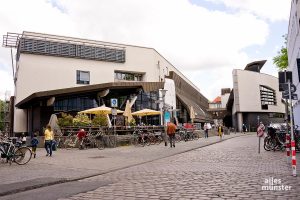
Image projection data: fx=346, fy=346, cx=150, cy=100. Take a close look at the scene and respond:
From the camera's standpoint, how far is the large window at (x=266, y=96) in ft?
283

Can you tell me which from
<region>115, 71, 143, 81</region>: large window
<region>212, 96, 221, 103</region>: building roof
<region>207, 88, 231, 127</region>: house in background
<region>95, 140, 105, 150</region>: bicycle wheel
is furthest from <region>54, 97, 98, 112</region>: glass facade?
<region>212, 96, 221, 103</region>: building roof

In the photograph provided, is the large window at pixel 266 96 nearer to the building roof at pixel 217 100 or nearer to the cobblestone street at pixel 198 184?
the building roof at pixel 217 100

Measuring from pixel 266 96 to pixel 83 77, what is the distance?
5526 cm

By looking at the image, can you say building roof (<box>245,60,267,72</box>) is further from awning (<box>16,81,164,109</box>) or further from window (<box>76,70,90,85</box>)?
awning (<box>16,81,164,109</box>)

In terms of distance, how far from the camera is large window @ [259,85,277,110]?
8625 cm

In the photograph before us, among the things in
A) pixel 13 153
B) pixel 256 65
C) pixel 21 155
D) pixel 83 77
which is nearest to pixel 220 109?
pixel 256 65

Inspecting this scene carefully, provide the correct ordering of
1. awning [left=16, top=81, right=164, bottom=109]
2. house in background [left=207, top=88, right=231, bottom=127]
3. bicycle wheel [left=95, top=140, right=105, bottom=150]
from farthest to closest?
house in background [left=207, top=88, right=231, bottom=127] → awning [left=16, top=81, right=164, bottom=109] → bicycle wheel [left=95, top=140, right=105, bottom=150]

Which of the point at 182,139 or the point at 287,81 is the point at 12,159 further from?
the point at 182,139

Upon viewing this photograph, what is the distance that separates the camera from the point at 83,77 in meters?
48.7

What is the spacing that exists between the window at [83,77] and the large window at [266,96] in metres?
52.1

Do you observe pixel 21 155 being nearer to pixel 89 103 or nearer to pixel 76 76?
pixel 89 103

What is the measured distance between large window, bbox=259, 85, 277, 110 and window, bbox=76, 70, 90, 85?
52122 millimetres

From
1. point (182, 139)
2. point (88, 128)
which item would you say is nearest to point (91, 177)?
point (88, 128)

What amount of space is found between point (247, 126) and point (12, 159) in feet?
248
